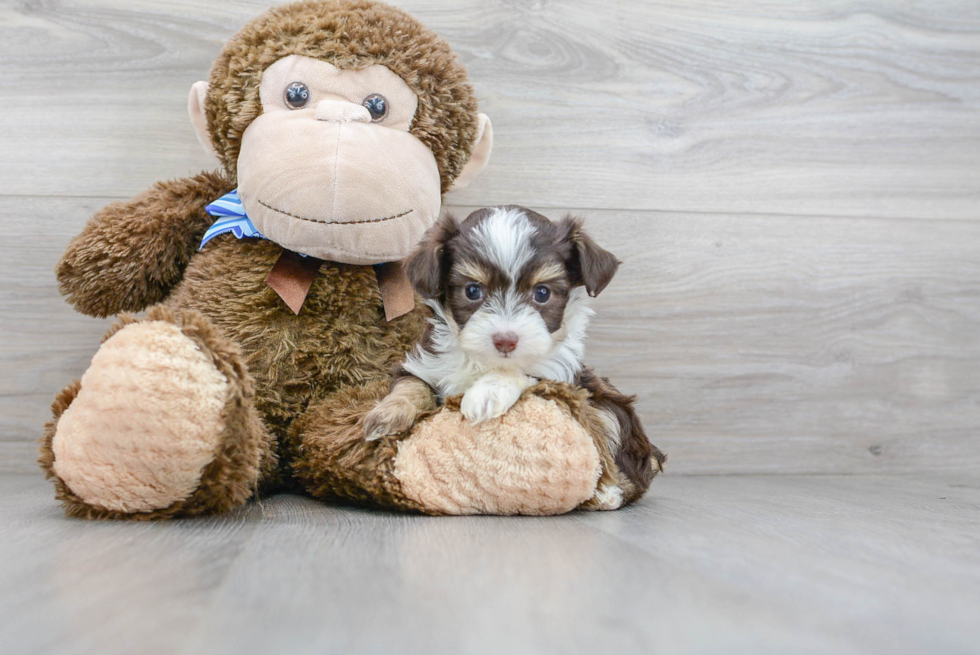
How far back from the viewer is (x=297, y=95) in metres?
1.56

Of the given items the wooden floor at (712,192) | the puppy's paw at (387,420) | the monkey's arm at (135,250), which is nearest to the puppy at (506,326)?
the puppy's paw at (387,420)

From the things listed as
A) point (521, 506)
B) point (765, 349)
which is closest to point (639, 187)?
point (765, 349)

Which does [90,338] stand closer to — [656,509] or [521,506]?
[521,506]

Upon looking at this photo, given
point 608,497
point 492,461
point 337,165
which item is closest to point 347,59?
point 337,165

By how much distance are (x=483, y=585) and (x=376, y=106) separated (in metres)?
Answer: 1.04

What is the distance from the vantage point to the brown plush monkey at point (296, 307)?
120cm

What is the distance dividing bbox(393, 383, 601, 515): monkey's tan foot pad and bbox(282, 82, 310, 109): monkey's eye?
72 centimetres

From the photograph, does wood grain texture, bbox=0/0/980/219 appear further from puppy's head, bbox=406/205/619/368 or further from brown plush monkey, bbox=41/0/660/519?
puppy's head, bbox=406/205/619/368

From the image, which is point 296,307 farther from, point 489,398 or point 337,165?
point 489,398

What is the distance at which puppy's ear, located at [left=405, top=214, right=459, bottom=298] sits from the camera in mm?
1374

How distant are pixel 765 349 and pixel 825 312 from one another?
0.20m

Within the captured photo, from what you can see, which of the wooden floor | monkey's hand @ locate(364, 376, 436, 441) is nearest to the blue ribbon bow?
the wooden floor

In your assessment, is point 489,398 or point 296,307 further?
point 296,307

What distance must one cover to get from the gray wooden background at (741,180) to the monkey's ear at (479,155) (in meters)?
0.22
